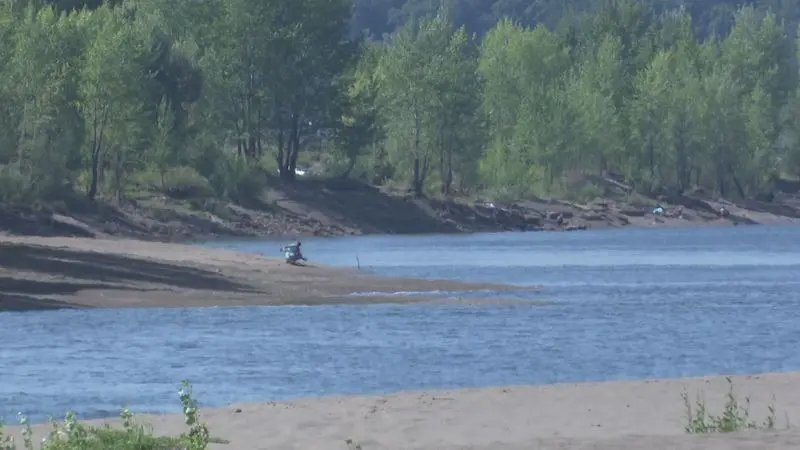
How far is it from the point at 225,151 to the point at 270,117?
704cm

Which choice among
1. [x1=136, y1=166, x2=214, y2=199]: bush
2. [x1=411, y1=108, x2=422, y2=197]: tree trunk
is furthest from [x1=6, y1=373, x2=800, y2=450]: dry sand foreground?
[x1=411, y1=108, x2=422, y2=197]: tree trunk

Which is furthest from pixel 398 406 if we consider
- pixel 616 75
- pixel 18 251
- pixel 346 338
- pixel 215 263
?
pixel 616 75

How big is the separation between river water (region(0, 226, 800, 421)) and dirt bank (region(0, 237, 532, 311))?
1.52 metres

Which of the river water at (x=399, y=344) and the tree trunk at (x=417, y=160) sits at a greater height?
the tree trunk at (x=417, y=160)

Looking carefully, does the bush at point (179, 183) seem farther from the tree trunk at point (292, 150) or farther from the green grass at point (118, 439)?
the green grass at point (118, 439)

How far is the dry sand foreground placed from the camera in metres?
18.3

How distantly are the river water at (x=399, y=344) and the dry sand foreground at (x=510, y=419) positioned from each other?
3.01 meters

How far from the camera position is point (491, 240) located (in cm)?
8781

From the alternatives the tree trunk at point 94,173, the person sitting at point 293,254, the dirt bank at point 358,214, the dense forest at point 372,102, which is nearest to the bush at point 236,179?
the dense forest at point 372,102

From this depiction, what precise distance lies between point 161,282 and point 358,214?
4756cm

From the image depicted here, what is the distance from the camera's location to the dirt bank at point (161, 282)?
42.4 metres

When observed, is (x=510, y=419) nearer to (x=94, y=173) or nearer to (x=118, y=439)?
(x=118, y=439)

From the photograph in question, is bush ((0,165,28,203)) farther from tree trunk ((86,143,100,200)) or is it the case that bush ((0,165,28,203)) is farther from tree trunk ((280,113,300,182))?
tree trunk ((280,113,300,182))

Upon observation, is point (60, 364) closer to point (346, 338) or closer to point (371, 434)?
point (346, 338)
